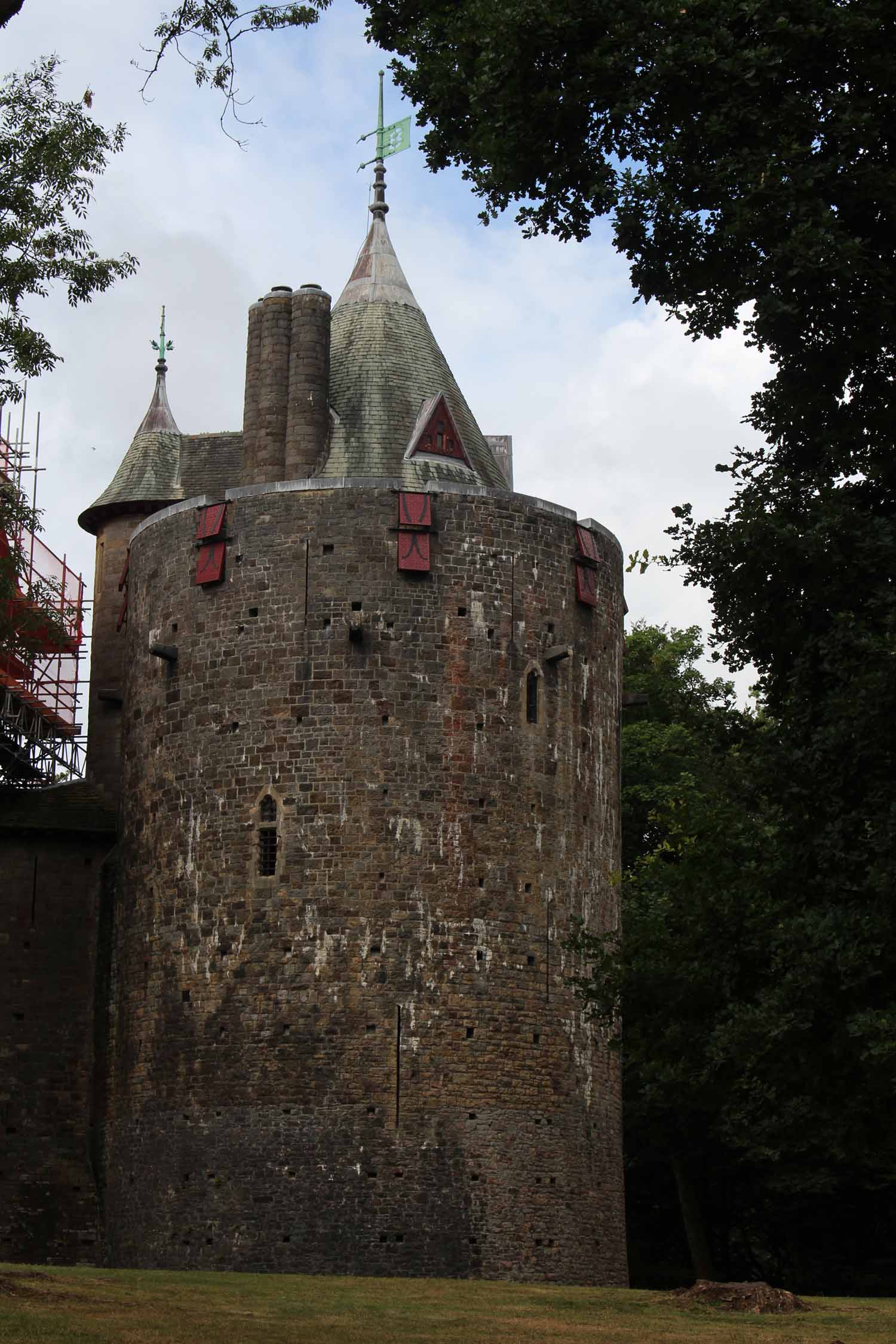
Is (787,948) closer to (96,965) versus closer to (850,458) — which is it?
(850,458)

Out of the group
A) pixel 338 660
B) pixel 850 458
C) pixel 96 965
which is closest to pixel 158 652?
pixel 338 660

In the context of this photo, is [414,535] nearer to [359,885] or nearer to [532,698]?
[532,698]

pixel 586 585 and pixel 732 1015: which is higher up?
pixel 586 585

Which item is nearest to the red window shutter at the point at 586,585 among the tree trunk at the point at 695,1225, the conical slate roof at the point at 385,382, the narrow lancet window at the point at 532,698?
the narrow lancet window at the point at 532,698

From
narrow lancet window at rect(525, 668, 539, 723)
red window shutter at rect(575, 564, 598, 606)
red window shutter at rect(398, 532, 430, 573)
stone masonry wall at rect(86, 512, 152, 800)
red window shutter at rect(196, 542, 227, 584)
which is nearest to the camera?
red window shutter at rect(398, 532, 430, 573)

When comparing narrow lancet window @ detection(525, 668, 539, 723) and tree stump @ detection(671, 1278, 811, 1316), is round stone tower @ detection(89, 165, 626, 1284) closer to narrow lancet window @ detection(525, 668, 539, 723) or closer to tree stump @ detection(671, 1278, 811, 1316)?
narrow lancet window @ detection(525, 668, 539, 723)

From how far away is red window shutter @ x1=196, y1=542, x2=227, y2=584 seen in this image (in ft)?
119

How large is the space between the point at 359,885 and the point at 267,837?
1854 millimetres

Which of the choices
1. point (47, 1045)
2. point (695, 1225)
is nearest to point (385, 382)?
point (47, 1045)

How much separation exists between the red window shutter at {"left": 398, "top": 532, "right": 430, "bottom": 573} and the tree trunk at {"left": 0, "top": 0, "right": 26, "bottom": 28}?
19119 mm

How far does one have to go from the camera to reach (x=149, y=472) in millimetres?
44594

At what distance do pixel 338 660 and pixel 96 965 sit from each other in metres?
7.88

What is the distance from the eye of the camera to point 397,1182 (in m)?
32.7

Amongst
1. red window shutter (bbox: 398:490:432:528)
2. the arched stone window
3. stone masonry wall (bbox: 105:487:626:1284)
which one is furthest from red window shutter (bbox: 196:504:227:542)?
the arched stone window
